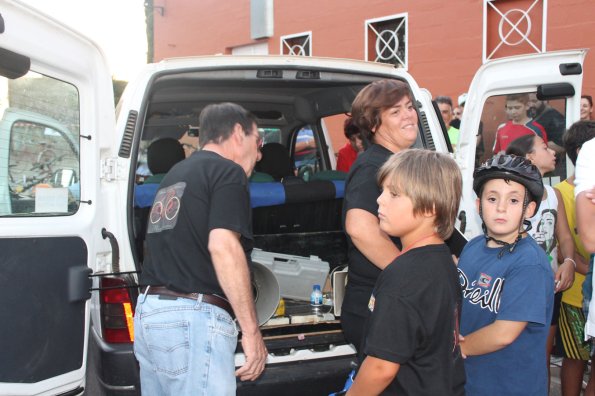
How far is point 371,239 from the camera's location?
237 centimetres

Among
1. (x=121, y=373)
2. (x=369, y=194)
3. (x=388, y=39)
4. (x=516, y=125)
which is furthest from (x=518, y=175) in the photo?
(x=388, y=39)

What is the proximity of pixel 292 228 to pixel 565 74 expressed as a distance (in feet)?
7.28

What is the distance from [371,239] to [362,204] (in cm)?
15

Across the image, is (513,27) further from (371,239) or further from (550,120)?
(371,239)

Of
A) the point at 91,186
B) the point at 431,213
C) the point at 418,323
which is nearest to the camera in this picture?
the point at 418,323

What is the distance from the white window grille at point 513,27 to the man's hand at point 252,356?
733 cm

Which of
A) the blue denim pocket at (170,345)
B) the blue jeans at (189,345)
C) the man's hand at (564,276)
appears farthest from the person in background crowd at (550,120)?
the blue denim pocket at (170,345)

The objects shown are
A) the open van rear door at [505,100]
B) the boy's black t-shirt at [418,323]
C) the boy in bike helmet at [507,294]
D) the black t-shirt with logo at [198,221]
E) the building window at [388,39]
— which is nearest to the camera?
the boy's black t-shirt at [418,323]

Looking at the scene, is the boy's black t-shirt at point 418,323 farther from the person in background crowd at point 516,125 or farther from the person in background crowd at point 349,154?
the person in background crowd at point 349,154

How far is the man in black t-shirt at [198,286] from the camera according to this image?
223cm

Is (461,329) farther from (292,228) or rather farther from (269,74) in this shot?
(292,228)

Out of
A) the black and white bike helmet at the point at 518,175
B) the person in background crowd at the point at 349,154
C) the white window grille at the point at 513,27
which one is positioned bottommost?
the black and white bike helmet at the point at 518,175

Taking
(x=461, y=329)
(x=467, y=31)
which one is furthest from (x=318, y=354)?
(x=467, y=31)

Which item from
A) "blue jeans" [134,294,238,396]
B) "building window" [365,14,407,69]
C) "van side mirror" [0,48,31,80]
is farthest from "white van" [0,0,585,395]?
"building window" [365,14,407,69]
